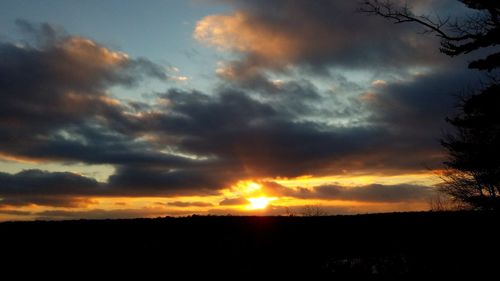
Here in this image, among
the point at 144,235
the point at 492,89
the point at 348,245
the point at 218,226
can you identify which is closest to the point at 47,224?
the point at 144,235

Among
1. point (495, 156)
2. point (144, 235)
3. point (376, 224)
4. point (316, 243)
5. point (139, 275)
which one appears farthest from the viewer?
point (495, 156)

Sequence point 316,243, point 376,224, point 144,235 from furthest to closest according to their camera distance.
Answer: point 376,224 → point 316,243 → point 144,235

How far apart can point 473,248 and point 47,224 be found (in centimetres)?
991

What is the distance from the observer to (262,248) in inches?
407

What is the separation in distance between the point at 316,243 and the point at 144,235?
152 inches

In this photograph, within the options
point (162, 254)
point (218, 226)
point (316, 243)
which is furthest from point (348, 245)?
point (162, 254)

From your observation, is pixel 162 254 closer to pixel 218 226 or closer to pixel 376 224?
pixel 218 226

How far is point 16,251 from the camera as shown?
9055 millimetres

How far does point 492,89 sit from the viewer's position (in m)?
25.9

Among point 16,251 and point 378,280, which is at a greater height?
point 16,251

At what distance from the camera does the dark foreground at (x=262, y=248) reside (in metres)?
9.14

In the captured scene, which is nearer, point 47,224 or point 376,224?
point 47,224

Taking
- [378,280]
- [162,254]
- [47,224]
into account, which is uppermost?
[47,224]

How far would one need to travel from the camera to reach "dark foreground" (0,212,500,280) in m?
9.14
